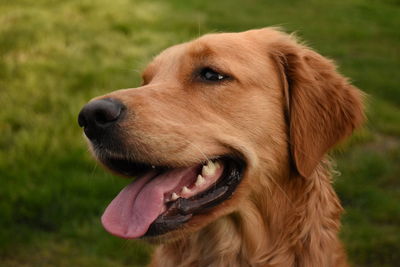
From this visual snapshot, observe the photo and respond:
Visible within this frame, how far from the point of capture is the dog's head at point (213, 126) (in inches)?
114

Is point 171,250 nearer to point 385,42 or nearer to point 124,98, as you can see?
point 124,98

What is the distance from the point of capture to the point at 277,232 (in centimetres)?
323

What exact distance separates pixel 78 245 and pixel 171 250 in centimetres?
155

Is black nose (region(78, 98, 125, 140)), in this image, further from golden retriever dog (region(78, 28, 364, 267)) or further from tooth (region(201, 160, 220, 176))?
tooth (region(201, 160, 220, 176))

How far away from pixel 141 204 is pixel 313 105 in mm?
1152

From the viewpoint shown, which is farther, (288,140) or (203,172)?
(288,140)

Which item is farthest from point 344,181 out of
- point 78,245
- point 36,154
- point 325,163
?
point 36,154

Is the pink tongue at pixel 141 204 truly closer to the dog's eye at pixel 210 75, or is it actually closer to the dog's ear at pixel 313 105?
the dog's eye at pixel 210 75

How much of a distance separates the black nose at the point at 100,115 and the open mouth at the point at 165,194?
0.21m

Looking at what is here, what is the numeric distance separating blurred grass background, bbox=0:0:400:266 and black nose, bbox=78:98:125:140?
135 cm

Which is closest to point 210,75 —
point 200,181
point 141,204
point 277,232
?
point 200,181

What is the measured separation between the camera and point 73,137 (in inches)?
223

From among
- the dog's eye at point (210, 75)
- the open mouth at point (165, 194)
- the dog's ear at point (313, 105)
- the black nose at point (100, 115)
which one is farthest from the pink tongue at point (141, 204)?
the dog's ear at point (313, 105)

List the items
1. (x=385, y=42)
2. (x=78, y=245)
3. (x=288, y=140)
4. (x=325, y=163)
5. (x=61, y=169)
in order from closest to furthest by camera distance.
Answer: (x=288, y=140)
(x=325, y=163)
(x=78, y=245)
(x=61, y=169)
(x=385, y=42)
